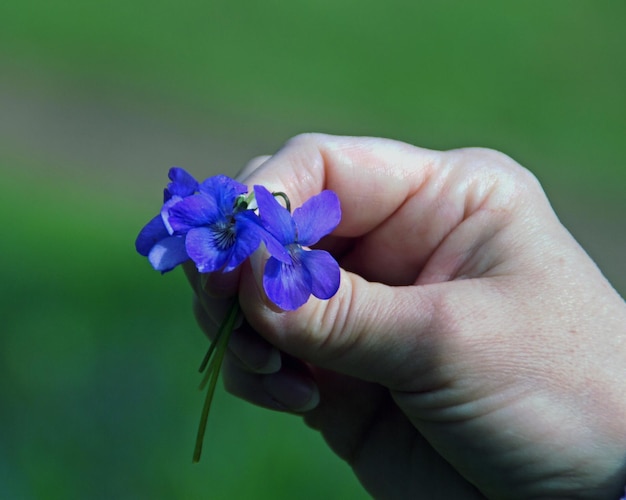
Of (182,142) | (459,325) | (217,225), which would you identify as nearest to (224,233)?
(217,225)

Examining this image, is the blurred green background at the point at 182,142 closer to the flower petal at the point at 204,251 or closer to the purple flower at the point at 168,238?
the purple flower at the point at 168,238

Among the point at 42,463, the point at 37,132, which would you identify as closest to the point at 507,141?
the point at 37,132

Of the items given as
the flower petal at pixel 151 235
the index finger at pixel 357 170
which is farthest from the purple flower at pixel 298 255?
the index finger at pixel 357 170

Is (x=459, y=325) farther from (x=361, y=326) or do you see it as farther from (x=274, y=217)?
(x=274, y=217)

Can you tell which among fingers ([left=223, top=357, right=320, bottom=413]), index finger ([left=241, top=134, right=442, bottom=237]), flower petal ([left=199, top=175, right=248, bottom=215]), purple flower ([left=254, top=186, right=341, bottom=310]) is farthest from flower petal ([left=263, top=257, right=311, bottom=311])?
fingers ([left=223, top=357, right=320, bottom=413])

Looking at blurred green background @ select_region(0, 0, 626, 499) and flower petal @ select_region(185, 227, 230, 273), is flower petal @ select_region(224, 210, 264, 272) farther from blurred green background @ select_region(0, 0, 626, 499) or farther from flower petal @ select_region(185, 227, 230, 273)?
blurred green background @ select_region(0, 0, 626, 499)
